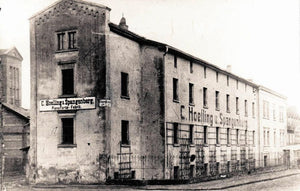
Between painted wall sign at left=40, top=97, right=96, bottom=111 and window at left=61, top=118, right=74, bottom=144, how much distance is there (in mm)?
702

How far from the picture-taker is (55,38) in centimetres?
2572

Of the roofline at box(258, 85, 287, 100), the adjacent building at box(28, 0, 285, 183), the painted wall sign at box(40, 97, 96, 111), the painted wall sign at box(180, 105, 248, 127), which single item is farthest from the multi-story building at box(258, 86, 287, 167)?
the painted wall sign at box(40, 97, 96, 111)

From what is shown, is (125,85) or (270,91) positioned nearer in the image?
(125,85)

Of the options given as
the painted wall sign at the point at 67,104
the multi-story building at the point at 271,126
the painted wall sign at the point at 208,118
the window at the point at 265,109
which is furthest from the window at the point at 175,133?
the window at the point at 265,109

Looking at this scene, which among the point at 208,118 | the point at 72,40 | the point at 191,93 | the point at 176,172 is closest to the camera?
the point at 72,40

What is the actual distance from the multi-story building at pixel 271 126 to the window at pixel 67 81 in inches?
1018

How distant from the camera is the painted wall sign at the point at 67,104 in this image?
24.5 metres

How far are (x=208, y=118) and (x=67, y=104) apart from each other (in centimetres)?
1281

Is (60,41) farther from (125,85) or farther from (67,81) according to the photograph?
(125,85)

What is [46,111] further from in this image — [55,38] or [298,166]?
[298,166]

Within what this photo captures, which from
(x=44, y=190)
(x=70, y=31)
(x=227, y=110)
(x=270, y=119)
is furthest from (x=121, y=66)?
(x=270, y=119)

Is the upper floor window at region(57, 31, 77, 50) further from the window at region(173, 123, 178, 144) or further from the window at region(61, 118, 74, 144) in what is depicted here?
the window at region(173, 123, 178, 144)

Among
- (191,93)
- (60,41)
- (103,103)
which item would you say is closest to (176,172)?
(191,93)

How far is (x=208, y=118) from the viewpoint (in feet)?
112
